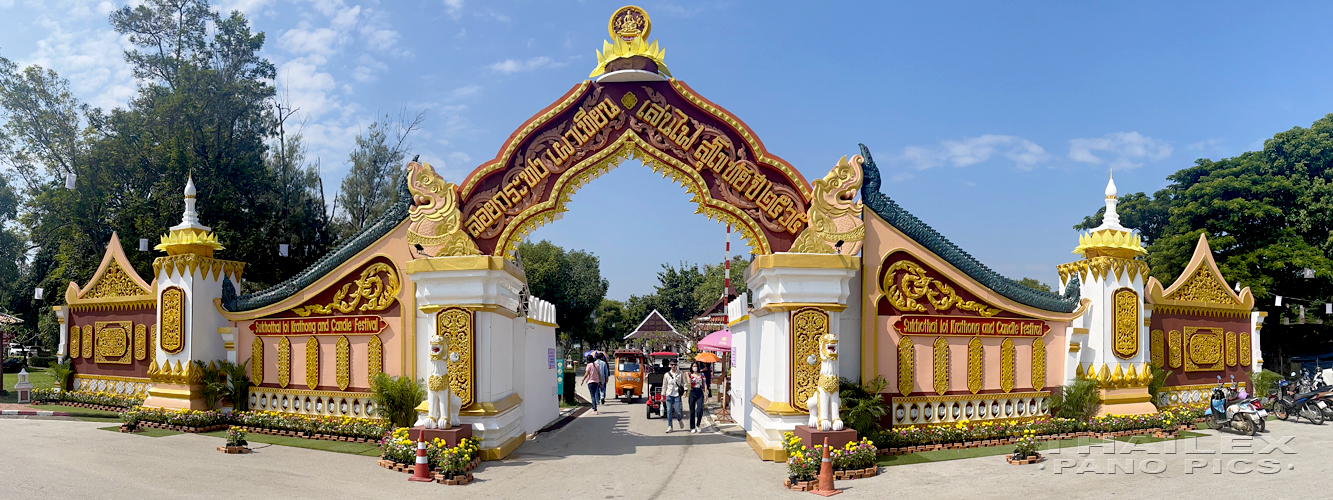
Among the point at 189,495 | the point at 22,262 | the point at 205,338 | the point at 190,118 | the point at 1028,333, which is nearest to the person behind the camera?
the point at 189,495

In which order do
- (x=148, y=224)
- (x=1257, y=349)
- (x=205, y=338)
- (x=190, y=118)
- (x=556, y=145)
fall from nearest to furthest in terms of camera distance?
1. (x=556, y=145)
2. (x=205, y=338)
3. (x=1257, y=349)
4. (x=148, y=224)
5. (x=190, y=118)

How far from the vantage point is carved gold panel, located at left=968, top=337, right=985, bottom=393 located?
11.1 m

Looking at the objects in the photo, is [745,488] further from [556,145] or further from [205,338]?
[205,338]

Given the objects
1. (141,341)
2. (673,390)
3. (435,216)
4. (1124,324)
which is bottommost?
Result: (673,390)

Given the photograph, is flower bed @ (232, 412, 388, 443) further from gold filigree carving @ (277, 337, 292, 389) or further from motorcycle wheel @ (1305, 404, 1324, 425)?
motorcycle wheel @ (1305, 404, 1324, 425)

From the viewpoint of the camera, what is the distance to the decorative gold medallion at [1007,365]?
11.2 m

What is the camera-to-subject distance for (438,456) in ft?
30.5

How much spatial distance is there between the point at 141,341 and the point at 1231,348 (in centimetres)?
1925

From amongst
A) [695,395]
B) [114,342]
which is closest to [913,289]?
[695,395]

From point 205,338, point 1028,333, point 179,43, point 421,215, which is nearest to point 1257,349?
point 1028,333

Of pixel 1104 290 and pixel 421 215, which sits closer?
pixel 421 215

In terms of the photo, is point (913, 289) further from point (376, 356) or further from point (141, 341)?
point (141, 341)

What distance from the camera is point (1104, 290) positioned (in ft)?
37.7

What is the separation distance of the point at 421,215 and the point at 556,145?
211 cm
